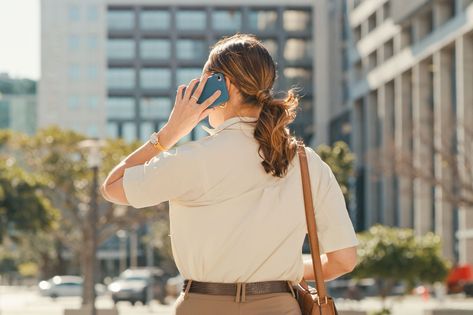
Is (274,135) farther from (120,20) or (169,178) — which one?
(120,20)

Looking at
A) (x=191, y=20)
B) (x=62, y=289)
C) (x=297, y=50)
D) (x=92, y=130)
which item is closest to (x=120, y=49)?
(x=191, y=20)

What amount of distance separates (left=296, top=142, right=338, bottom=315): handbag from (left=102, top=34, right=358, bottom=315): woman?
0.03m

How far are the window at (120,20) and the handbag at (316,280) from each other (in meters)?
111

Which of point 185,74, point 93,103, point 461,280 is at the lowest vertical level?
point 461,280

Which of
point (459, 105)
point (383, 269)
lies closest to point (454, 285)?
point (459, 105)

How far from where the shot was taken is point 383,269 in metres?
30.7

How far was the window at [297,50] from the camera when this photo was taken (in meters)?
112

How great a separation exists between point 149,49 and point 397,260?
8456 cm

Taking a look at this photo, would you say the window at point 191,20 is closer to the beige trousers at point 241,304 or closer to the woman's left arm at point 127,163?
the woman's left arm at point 127,163

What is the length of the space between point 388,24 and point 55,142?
3101cm

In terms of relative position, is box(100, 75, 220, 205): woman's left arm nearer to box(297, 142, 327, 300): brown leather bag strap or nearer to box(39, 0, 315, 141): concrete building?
box(297, 142, 327, 300): brown leather bag strap

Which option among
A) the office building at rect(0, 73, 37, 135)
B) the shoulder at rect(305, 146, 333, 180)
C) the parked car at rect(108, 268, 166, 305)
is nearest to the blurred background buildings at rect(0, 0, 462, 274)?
the office building at rect(0, 73, 37, 135)

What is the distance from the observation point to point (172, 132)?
13.7ft

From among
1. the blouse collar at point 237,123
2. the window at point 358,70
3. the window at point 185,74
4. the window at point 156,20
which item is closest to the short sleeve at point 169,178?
the blouse collar at point 237,123
